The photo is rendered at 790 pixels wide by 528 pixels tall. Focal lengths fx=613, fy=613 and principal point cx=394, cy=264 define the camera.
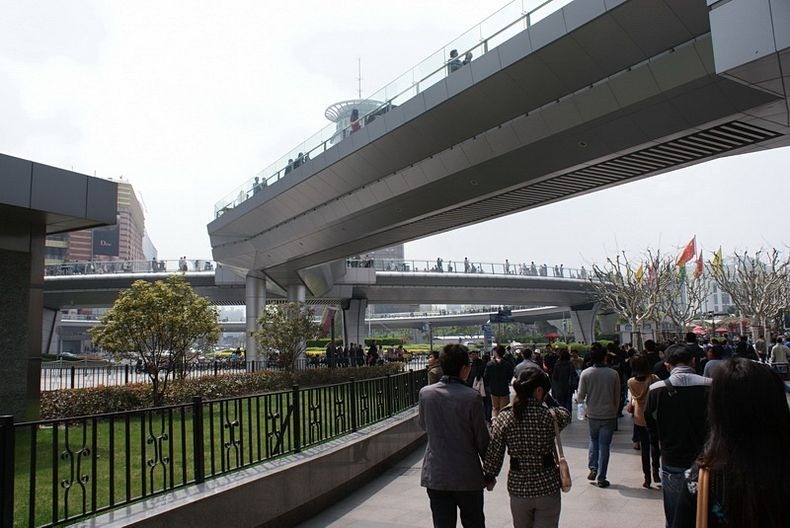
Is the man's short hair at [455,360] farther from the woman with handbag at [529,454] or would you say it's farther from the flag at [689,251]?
the flag at [689,251]

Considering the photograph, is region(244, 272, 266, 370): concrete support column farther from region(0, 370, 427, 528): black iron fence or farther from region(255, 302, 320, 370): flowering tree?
region(0, 370, 427, 528): black iron fence

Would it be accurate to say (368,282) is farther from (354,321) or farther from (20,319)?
(20,319)

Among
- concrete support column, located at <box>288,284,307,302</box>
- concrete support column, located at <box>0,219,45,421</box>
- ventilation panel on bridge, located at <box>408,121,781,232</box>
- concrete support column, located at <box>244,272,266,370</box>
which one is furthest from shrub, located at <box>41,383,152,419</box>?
concrete support column, located at <box>288,284,307,302</box>

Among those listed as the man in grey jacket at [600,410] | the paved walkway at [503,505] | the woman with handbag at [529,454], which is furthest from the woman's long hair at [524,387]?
the man in grey jacket at [600,410]

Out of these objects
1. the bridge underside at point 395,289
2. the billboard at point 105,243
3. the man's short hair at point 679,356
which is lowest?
the man's short hair at point 679,356

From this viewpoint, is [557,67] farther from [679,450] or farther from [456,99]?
[679,450]

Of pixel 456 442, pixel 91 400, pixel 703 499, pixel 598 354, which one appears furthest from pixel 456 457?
pixel 91 400

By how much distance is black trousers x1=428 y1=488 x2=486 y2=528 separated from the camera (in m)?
4.27

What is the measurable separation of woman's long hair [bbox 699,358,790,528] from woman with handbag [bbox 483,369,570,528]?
2.02 metres

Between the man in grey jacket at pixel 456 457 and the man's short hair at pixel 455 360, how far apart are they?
0.44 ft

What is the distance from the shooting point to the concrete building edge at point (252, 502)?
4.95 meters

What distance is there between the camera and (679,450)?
4402 mm

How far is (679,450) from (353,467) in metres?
4.75

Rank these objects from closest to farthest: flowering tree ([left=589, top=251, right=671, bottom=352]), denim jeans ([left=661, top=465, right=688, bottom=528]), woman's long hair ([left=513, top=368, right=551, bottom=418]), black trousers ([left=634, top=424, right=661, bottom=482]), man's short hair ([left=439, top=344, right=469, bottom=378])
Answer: woman's long hair ([left=513, top=368, right=551, bottom=418])
denim jeans ([left=661, top=465, right=688, bottom=528])
man's short hair ([left=439, top=344, right=469, bottom=378])
black trousers ([left=634, top=424, right=661, bottom=482])
flowering tree ([left=589, top=251, right=671, bottom=352])
